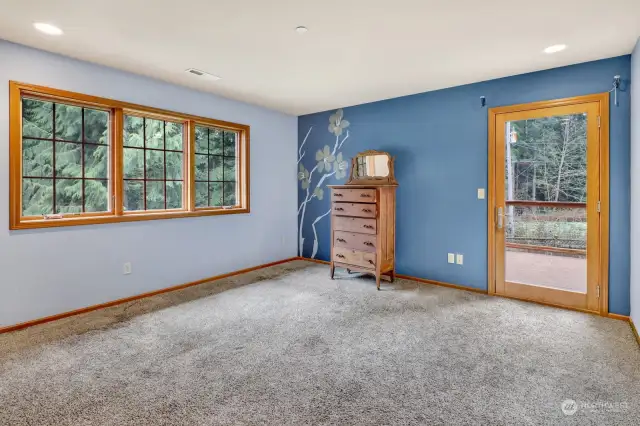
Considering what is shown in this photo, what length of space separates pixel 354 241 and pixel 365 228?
0.78 ft

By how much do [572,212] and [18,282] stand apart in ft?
16.1

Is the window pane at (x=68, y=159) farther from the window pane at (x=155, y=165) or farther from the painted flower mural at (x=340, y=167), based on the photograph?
the painted flower mural at (x=340, y=167)

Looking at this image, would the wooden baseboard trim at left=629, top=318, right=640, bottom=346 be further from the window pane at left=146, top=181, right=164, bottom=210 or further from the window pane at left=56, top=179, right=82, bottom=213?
the window pane at left=56, top=179, right=82, bottom=213

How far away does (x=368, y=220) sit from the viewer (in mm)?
4129

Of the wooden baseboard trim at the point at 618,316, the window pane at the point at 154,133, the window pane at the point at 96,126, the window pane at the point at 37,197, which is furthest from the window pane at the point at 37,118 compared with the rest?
the wooden baseboard trim at the point at 618,316

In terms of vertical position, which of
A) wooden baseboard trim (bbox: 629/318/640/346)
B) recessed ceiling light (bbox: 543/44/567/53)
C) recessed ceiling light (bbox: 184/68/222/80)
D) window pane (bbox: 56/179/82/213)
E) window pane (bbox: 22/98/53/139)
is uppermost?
recessed ceiling light (bbox: 184/68/222/80)

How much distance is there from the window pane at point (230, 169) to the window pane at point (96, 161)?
4.80 feet

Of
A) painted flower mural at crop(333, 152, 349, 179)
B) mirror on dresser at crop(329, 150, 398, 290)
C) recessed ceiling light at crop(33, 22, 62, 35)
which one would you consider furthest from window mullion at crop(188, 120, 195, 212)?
painted flower mural at crop(333, 152, 349, 179)

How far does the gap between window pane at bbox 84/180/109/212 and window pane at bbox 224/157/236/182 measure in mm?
1486

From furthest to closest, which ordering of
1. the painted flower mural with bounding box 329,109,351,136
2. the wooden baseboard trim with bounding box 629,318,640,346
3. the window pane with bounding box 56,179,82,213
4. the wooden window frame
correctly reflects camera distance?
the painted flower mural with bounding box 329,109,351,136
the window pane with bounding box 56,179,82,213
the wooden window frame
the wooden baseboard trim with bounding box 629,318,640,346

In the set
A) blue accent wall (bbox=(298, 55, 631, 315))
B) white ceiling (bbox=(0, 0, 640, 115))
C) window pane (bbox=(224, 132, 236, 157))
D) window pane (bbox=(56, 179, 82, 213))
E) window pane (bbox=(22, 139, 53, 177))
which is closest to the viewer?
white ceiling (bbox=(0, 0, 640, 115))

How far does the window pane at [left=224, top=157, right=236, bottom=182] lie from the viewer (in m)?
4.68

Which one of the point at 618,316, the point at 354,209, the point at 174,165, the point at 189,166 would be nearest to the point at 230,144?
the point at 189,166

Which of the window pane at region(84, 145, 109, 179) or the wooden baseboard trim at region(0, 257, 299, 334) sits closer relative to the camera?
the wooden baseboard trim at region(0, 257, 299, 334)
